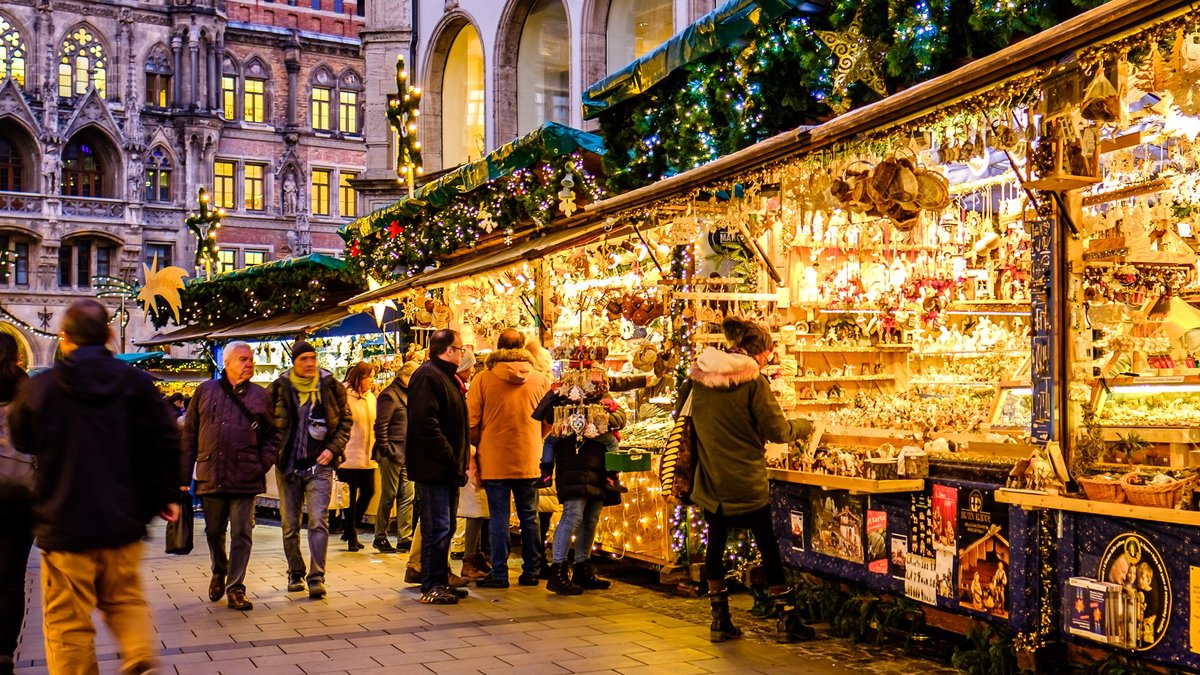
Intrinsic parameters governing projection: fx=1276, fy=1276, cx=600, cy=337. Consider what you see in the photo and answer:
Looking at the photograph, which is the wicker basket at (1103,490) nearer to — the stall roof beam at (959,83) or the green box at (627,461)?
the stall roof beam at (959,83)

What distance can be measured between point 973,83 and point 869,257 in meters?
5.02

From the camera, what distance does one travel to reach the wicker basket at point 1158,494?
16.6 ft

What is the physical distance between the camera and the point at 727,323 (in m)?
6.95

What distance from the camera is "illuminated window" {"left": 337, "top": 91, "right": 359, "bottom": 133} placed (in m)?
53.5

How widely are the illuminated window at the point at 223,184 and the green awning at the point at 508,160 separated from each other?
3649 centimetres

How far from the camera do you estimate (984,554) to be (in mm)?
5977

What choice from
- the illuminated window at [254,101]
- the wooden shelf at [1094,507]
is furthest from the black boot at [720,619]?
the illuminated window at [254,101]

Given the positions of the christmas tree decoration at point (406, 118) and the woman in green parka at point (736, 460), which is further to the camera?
the christmas tree decoration at point (406, 118)

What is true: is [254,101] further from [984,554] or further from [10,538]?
[984,554]

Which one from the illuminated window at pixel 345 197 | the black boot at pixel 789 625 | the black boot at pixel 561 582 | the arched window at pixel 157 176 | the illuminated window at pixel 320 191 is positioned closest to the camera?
the black boot at pixel 789 625

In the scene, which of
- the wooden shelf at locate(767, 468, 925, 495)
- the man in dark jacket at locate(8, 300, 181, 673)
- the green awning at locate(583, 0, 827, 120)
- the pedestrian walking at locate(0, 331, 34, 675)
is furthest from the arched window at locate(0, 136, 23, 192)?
the man in dark jacket at locate(8, 300, 181, 673)

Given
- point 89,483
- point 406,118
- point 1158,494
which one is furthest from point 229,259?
point 1158,494

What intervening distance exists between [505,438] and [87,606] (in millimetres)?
4005

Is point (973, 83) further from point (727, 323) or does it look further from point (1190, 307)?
point (1190, 307)
